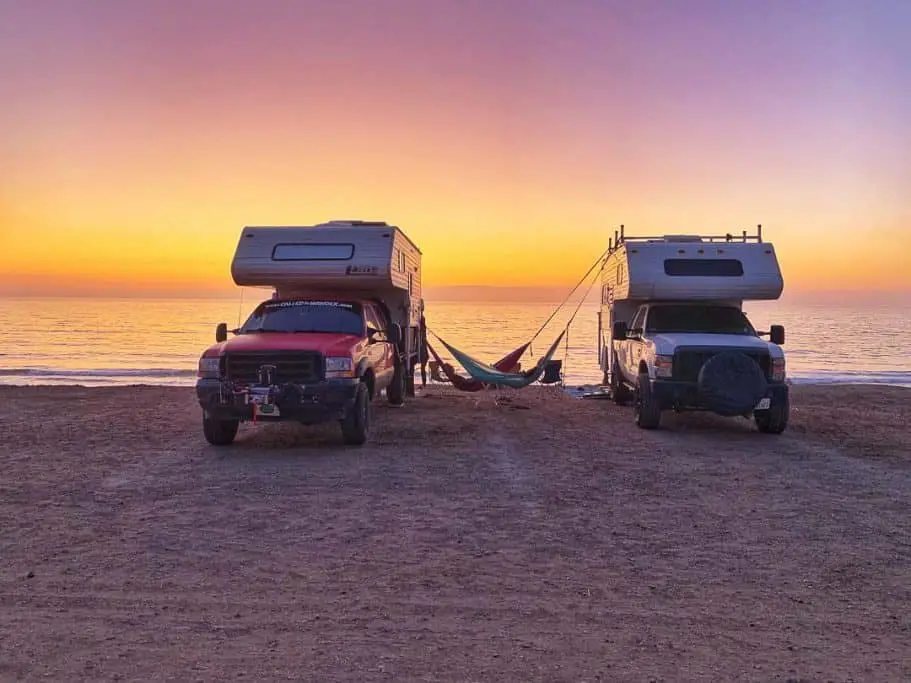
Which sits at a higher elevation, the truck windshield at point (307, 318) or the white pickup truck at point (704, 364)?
the truck windshield at point (307, 318)

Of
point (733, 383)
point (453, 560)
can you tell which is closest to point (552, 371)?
point (733, 383)

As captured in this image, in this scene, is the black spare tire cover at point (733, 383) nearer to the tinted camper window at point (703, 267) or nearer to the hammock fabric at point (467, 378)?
the tinted camper window at point (703, 267)

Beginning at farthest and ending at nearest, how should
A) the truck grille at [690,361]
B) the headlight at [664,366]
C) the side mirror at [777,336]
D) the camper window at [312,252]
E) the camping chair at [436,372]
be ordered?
the camping chair at [436,372] < the camper window at [312,252] < the side mirror at [777,336] < the headlight at [664,366] < the truck grille at [690,361]

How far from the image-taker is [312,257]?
12508 mm

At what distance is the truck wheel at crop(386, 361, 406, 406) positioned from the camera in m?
14.4

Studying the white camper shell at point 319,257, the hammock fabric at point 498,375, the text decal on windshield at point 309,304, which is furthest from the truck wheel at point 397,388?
the text decal on windshield at point 309,304

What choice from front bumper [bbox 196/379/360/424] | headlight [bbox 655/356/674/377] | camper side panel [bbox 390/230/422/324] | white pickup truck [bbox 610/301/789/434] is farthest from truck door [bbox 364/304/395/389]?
headlight [bbox 655/356/674/377]

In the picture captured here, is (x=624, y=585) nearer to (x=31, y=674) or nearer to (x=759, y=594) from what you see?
(x=759, y=594)

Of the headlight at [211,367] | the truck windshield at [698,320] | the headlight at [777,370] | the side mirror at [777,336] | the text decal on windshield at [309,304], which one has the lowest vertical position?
the headlight at [777,370]

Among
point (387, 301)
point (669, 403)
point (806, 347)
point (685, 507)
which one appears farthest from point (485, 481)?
point (806, 347)

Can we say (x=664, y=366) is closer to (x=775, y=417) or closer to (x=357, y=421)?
(x=775, y=417)

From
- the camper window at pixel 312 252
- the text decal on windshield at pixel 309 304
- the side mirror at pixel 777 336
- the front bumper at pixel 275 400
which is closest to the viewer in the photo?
the front bumper at pixel 275 400

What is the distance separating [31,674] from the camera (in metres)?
3.79

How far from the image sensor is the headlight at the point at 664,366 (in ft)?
37.7
